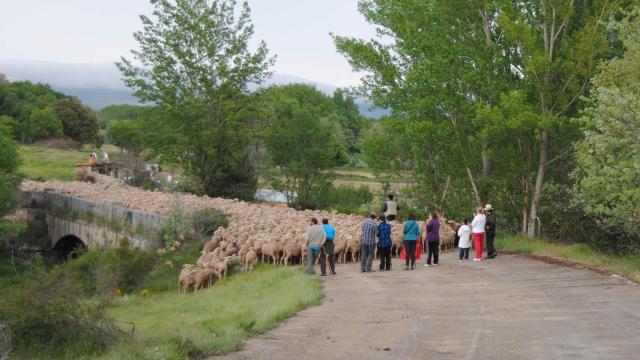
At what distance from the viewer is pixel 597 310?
13992 millimetres

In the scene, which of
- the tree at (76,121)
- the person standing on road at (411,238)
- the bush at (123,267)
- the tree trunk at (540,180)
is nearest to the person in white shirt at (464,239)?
the person standing on road at (411,238)

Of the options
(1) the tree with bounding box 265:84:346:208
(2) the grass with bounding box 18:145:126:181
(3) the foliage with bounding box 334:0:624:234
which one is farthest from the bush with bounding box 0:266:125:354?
(2) the grass with bounding box 18:145:126:181

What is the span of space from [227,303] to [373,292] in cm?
355

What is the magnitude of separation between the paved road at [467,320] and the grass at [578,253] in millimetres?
788

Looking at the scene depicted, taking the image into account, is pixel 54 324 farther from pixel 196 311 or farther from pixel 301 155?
pixel 301 155

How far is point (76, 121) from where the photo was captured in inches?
4451

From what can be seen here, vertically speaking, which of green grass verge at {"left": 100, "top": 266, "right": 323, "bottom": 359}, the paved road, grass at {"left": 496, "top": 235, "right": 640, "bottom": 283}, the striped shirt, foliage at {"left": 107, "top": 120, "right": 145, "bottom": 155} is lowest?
green grass verge at {"left": 100, "top": 266, "right": 323, "bottom": 359}

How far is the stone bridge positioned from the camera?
33.5 metres

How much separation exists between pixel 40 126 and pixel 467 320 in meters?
97.1

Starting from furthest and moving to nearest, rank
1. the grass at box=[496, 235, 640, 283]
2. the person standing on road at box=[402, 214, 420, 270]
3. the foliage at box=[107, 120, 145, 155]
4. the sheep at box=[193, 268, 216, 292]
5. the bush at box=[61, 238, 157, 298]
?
the foliage at box=[107, 120, 145, 155] → the bush at box=[61, 238, 157, 298] → the sheep at box=[193, 268, 216, 292] → the person standing on road at box=[402, 214, 420, 270] → the grass at box=[496, 235, 640, 283]

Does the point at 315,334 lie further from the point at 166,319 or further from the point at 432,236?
the point at 432,236

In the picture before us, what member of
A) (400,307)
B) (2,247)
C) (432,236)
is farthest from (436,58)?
(2,247)

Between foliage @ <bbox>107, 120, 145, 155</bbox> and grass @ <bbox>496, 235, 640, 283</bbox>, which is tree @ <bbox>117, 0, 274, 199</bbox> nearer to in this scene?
foliage @ <bbox>107, 120, 145, 155</bbox>

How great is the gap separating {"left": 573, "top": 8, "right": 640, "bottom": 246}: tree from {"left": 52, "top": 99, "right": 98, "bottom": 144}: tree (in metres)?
102
